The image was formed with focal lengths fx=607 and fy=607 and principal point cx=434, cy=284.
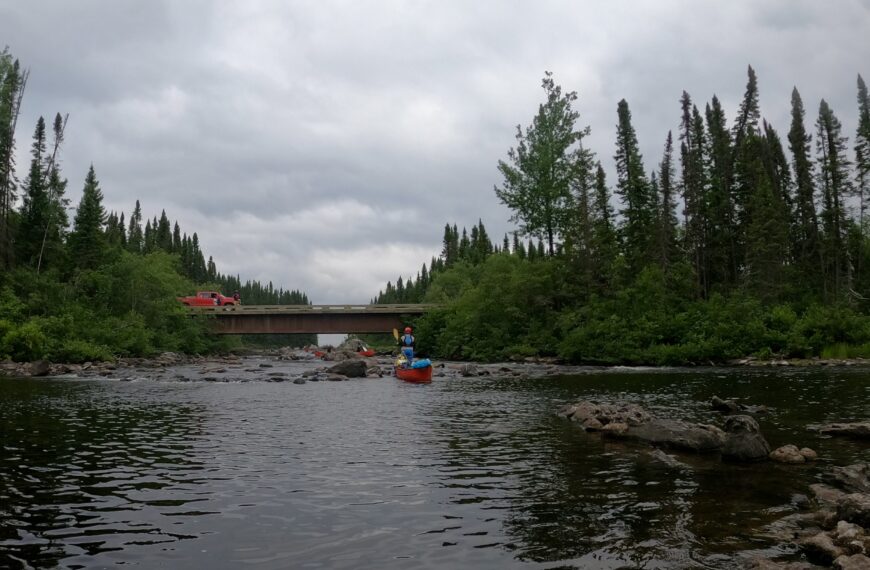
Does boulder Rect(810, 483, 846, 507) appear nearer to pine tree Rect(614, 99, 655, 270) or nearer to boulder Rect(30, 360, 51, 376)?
boulder Rect(30, 360, 51, 376)

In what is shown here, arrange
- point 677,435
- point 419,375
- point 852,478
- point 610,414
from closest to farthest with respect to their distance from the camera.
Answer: point 852,478, point 677,435, point 610,414, point 419,375

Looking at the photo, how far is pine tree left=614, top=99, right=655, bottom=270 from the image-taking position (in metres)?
78.1

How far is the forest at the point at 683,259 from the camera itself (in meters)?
56.9

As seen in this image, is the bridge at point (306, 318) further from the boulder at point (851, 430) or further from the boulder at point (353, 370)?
the boulder at point (851, 430)

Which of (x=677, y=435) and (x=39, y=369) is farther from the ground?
(x=39, y=369)

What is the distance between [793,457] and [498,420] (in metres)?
9.56

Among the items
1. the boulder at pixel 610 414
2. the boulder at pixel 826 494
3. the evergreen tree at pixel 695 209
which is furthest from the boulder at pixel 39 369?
the evergreen tree at pixel 695 209

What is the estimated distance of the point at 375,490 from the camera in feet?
38.9

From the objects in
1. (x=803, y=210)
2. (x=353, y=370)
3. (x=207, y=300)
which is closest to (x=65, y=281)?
(x=207, y=300)

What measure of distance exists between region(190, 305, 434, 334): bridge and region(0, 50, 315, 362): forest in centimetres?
350

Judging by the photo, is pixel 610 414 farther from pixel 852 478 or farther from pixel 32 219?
pixel 32 219

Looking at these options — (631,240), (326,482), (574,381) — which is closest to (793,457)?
(326,482)

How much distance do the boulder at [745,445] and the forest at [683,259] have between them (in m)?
41.4

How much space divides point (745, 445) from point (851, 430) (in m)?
4.78
